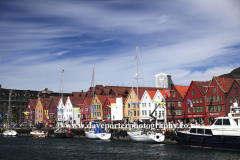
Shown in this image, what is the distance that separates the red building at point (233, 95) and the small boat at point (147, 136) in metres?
27.7

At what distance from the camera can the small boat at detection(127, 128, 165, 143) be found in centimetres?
6311

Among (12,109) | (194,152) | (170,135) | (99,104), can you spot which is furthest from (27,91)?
(194,152)

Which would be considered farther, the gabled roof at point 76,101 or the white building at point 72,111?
the gabled roof at point 76,101

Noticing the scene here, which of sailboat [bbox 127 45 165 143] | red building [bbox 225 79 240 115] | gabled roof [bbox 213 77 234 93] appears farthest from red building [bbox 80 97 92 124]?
red building [bbox 225 79 240 115]

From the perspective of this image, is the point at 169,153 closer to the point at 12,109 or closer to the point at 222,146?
the point at 222,146

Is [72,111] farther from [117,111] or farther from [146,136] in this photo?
[146,136]

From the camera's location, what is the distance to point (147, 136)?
64438mm

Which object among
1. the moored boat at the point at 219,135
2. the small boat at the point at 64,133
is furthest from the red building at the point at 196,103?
the moored boat at the point at 219,135

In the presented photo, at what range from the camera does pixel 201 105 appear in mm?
90875

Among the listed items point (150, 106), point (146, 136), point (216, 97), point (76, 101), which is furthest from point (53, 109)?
point (146, 136)

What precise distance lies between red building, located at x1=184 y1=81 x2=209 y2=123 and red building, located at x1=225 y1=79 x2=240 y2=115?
8170 mm

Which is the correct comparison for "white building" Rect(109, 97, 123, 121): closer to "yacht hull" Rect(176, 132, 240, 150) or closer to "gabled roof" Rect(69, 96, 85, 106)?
"gabled roof" Rect(69, 96, 85, 106)

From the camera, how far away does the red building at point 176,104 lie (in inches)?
3775

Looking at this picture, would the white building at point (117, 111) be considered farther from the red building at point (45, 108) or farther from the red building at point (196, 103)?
the red building at point (45, 108)
